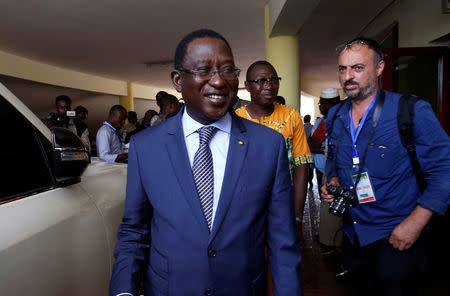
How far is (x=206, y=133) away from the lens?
1165mm

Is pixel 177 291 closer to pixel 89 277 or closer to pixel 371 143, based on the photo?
pixel 89 277

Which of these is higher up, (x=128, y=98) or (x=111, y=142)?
(x=128, y=98)

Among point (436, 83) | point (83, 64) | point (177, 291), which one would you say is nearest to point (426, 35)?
point (436, 83)

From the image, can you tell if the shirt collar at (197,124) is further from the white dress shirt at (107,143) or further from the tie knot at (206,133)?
the white dress shirt at (107,143)

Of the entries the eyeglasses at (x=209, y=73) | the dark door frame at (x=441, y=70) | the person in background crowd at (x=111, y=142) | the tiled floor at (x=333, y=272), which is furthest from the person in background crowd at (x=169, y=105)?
the eyeglasses at (x=209, y=73)

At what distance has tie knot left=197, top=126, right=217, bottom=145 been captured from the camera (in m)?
1.15

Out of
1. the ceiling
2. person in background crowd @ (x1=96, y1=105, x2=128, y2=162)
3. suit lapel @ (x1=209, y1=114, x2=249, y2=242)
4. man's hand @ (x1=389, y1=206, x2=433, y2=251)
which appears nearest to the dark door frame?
the ceiling

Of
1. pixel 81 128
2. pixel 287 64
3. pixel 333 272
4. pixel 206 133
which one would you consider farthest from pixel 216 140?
pixel 81 128

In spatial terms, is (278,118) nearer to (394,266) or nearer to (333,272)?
(394,266)

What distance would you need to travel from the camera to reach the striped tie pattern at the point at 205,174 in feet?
3.59

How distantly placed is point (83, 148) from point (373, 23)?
777 cm

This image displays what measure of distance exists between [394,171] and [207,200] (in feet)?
3.40

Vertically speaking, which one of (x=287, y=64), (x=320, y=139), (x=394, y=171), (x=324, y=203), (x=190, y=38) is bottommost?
(x=324, y=203)

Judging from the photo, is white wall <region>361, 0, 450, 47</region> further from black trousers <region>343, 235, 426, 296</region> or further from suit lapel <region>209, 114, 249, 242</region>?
suit lapel <region>209, 114, 249, 242</region>
